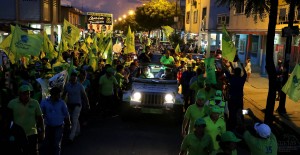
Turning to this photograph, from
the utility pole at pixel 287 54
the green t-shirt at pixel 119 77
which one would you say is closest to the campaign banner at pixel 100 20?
the green t-shirt at pixel 119 77

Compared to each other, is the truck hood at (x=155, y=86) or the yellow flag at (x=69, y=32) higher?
the yellow flag at (x=69, y=32)

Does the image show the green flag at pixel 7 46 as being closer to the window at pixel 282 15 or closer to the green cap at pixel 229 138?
the green cap at pixel 229 138

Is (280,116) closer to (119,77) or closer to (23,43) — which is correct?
(119,77)

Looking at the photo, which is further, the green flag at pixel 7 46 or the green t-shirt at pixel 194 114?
the green flag at pixel 7 46

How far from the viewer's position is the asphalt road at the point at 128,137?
889cm

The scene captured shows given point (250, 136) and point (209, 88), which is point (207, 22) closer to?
point (209, 88)

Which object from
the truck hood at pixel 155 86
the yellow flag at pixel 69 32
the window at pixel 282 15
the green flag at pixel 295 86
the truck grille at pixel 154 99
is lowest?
the truck grille at pixel 154 99

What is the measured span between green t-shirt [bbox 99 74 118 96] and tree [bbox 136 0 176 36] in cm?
4862

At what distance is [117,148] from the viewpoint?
9055 millimetres

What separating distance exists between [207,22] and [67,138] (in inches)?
1278

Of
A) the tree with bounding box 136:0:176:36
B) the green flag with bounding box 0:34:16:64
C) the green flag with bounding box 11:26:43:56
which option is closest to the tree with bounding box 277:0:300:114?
the green flag with bounding box 11:26:43:56

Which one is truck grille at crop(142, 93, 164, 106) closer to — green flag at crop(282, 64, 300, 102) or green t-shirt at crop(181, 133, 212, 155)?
green flag at crop(282, 64, 300, 102)

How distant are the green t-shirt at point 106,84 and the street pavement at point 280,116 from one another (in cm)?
458

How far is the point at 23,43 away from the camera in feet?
36.2
